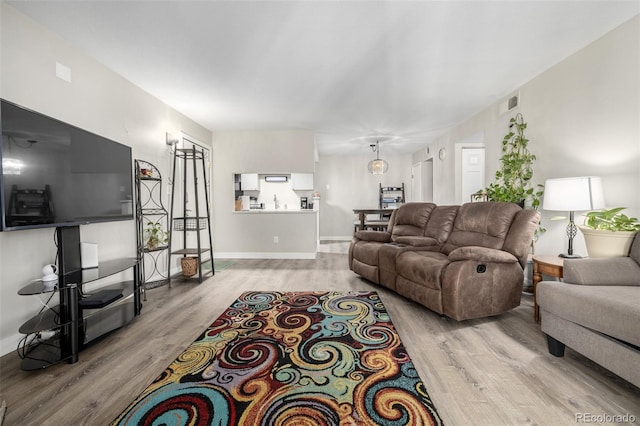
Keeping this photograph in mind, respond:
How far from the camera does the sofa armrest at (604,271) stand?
5.55 feet

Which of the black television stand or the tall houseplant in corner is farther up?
the tall houseplant in corner

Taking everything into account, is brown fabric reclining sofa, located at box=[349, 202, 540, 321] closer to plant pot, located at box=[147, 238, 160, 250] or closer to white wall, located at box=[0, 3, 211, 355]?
plant pot, located at box=[147, 238, 160, 250]

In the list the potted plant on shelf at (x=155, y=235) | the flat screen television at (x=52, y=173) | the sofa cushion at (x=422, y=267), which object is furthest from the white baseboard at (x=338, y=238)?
the flat screen television at (x=52, y=173)

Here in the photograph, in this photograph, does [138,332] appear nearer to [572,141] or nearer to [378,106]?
[378,106]

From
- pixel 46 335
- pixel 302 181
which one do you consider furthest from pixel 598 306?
pixel 302 181

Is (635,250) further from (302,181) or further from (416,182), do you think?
(416,182)

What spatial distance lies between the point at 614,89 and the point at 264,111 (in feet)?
12.6

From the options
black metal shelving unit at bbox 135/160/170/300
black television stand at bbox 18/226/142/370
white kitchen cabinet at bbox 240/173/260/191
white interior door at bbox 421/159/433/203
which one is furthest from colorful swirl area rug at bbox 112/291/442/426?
white interior door at bbox 421/159/433/203

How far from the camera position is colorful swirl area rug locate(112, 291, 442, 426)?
4.17 feet

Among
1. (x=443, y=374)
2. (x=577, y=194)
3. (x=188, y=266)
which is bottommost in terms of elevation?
(x=443, y=374)

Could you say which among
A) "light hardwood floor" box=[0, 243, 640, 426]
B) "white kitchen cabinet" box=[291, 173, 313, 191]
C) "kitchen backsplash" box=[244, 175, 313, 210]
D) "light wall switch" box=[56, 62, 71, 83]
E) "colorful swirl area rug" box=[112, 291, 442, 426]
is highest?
"light wall switch" box=[56, 62, 71, 83]

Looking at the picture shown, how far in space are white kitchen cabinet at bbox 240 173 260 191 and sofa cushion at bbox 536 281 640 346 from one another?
449 centimetres

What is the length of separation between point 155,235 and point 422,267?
311cm

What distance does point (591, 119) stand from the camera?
245cm
